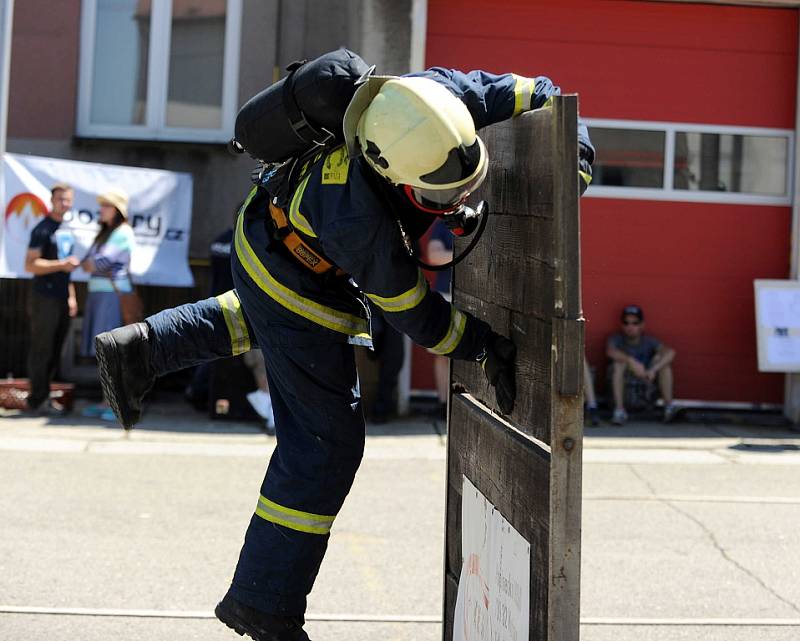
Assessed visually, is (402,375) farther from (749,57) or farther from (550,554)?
(550,554)

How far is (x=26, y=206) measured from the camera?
391 inches

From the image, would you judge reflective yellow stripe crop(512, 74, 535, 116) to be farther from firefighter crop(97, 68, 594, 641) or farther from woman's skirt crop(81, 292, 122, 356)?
woman's skirt crop(81, 292, 122, 356)

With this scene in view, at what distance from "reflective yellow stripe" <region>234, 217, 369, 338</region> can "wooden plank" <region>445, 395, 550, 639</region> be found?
0.42m

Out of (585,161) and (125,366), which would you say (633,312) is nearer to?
(125,366)

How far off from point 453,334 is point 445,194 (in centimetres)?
41

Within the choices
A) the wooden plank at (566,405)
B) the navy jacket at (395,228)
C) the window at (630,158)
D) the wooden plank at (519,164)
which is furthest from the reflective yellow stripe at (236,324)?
the window at (630,158)

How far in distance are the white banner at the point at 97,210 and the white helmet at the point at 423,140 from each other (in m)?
7.17

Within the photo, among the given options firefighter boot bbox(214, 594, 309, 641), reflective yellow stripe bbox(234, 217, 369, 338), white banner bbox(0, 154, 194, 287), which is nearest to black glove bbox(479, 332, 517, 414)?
reflective yellow stripe bbox(234, 217, 369, 338)

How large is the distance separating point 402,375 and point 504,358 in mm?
6786

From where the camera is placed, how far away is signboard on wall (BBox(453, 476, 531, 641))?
3.07m

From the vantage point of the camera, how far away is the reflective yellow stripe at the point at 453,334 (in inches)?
133

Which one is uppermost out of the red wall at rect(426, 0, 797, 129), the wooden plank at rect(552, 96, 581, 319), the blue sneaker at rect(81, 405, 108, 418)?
the red wall at rect(426, 0, 797, 129)

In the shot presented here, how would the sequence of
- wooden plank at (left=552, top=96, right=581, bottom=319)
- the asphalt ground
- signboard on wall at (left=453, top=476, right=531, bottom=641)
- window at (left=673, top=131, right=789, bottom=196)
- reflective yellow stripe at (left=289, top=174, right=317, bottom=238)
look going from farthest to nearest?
window at (left=673, top=131, right=789, bottom=196), the asphalt ground, reflective yellow stripe at (left=289, top=174, right=317, bottom=238), signboard on wall at (left=453, top=476, right=531, bottom=641), wooden plank at (left=552, top=96, right=581, bottom=319)

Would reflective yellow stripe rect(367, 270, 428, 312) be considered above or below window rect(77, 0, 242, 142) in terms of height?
below
